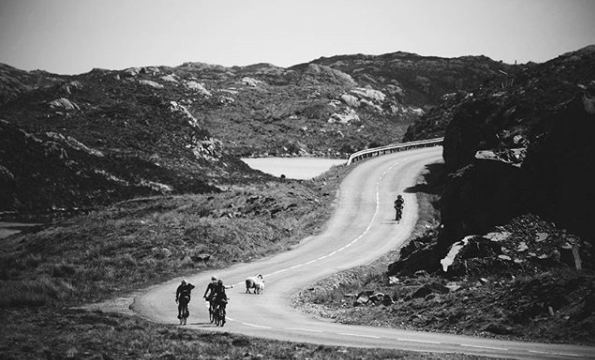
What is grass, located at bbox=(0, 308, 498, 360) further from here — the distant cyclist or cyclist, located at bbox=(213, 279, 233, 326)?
the distant cyclist

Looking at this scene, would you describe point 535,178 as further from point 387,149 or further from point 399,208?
point 387,149

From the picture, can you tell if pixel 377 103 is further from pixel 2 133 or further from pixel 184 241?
pixel 184 241

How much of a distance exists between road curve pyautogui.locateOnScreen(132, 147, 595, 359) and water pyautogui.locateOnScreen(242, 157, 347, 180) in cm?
2157

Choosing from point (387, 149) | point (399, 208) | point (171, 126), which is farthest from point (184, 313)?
point (171, 126)

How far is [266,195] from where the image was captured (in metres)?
46.1

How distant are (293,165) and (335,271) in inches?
2226

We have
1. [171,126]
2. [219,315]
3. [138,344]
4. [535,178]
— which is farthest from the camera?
[171,126]

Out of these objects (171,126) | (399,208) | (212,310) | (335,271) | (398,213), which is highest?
(171,126)

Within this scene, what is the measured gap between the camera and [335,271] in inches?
1195

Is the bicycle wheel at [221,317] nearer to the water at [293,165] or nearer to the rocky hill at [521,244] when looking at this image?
the rocky hill at [521,244]

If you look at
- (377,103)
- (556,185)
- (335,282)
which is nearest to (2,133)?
(335,282)

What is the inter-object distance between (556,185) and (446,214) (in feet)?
18.5

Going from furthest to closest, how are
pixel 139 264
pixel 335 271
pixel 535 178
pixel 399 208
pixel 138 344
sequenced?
pixel 399 208
pixel 139 264
pixel 335 271
pixel 535 178
pixel 138 344

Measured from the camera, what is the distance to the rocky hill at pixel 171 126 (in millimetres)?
56931
